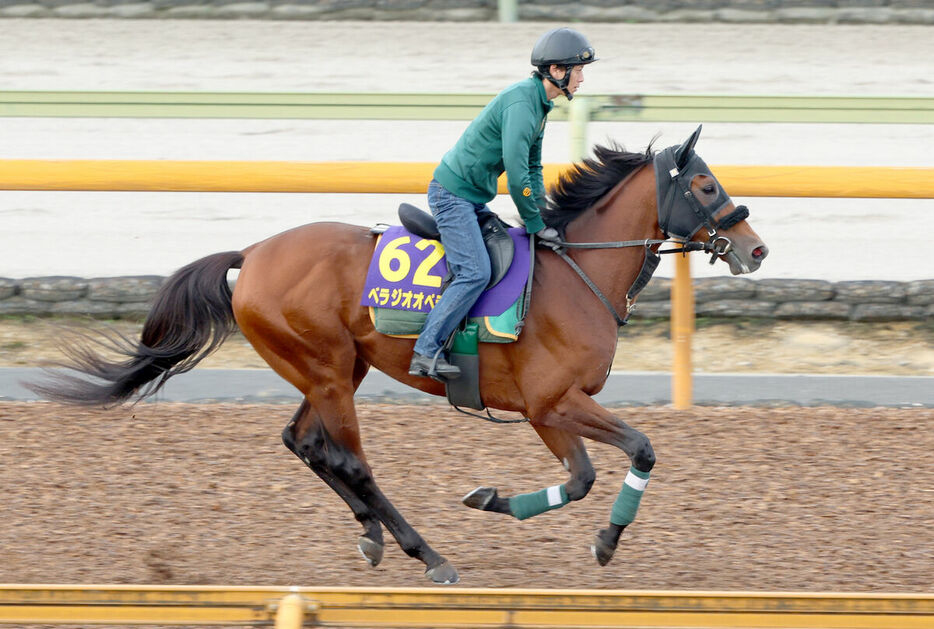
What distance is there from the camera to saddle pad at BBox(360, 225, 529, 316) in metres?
5.42

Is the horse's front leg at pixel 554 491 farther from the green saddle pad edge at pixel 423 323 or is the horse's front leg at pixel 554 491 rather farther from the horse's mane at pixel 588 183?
the horse's mane at pixel 588 183

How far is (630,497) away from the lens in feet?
17.3

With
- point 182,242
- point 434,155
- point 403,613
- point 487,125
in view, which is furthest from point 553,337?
point 434,155

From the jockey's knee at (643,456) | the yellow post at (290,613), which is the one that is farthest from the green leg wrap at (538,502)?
the yellow post at (290,613)

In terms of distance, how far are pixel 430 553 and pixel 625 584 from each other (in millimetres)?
875

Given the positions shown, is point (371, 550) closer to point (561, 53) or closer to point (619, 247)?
point (619, 247)

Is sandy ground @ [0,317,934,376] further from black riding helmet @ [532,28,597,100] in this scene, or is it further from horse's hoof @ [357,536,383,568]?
black riding helmet @ [532,28,597,100]

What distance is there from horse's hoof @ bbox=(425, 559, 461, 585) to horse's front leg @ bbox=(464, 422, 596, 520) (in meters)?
0.33

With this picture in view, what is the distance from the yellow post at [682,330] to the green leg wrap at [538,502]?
2.24 metres

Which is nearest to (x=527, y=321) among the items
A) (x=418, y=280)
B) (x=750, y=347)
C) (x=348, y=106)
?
(x=418, y=280)

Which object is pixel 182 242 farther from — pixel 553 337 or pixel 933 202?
pixel 933 202

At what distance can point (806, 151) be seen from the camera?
12984 millimetres

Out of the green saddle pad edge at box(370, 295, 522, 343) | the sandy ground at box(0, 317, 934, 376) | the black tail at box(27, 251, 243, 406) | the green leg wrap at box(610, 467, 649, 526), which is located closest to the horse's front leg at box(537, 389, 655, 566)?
the green leg wrap at box(610, 467, 649, 526)

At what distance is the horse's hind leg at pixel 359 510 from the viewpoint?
5559 millimetres
